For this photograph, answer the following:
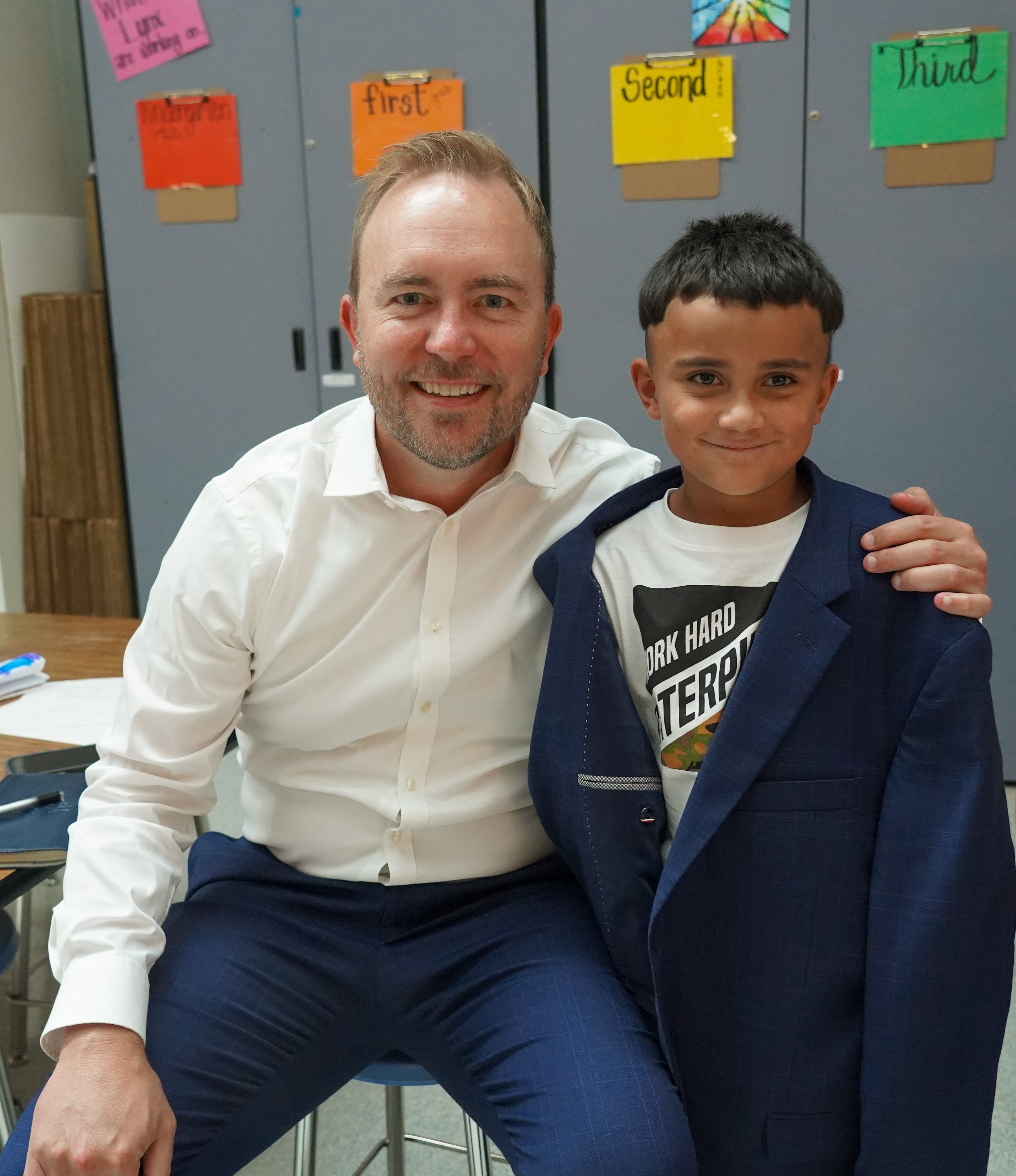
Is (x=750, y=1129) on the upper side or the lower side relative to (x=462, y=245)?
lower

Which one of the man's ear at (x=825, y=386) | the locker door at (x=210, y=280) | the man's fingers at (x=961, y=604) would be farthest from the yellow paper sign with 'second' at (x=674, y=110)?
the man's fingers at (x=961, y=604)

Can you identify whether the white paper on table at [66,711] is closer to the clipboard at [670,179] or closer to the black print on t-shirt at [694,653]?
the black print on t-shirt at [694,653]

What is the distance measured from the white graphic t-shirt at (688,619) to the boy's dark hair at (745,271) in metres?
0.21

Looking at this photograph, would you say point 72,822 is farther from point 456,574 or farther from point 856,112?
point 856,112

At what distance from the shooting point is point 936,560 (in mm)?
1031

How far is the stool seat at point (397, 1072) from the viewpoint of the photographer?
1.19m

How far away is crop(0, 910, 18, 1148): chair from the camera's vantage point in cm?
137

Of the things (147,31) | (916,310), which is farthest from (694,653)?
(147,31)

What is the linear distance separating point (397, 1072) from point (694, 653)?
0.54 meters

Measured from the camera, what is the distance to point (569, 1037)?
3.53 feet

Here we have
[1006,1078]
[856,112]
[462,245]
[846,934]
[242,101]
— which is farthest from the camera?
[242,101]

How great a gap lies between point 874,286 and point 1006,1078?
5.55 ft

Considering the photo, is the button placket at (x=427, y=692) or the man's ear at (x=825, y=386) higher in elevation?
the man's ear at (x=825, y=386)

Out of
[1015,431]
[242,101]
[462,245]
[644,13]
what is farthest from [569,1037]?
[242,101]
